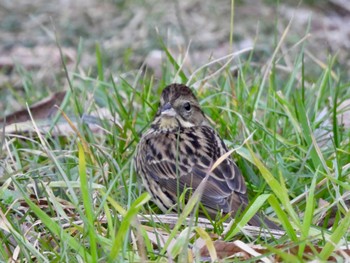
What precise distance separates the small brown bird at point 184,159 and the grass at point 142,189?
10 centimetres

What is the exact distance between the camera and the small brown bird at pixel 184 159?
17.0 ft

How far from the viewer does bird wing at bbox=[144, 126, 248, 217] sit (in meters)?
5.15

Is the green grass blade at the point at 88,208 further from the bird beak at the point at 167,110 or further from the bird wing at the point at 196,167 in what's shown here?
the bird beak at the point at 167,110

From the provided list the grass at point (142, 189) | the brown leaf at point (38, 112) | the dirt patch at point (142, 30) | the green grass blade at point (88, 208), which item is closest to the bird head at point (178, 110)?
the grass at point (142, 189)

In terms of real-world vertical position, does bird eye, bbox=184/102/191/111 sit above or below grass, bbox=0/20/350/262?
above

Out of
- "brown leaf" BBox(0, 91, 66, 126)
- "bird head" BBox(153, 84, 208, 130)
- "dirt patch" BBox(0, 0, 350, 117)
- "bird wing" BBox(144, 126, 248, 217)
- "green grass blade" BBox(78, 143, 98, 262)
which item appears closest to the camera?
"green grass blade" BBox(78, 143, 98, 262)

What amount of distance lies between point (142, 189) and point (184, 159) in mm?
326

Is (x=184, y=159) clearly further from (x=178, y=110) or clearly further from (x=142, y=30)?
(x=142, y=30)

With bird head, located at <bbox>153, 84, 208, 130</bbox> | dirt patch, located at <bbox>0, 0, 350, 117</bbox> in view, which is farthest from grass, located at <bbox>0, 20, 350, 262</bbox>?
dirt patch, located at <bbox>0, 0, 350, 117</bbox>

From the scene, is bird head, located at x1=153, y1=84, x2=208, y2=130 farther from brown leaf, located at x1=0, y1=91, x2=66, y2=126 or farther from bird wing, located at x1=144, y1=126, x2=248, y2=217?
brown leaf, located at x1=0, y1=91, x2=66, y2=126

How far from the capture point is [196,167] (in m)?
5.43

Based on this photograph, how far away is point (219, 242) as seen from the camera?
167 inches

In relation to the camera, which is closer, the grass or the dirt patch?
the grass

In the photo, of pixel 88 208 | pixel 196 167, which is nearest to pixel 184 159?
pixel 196 167
